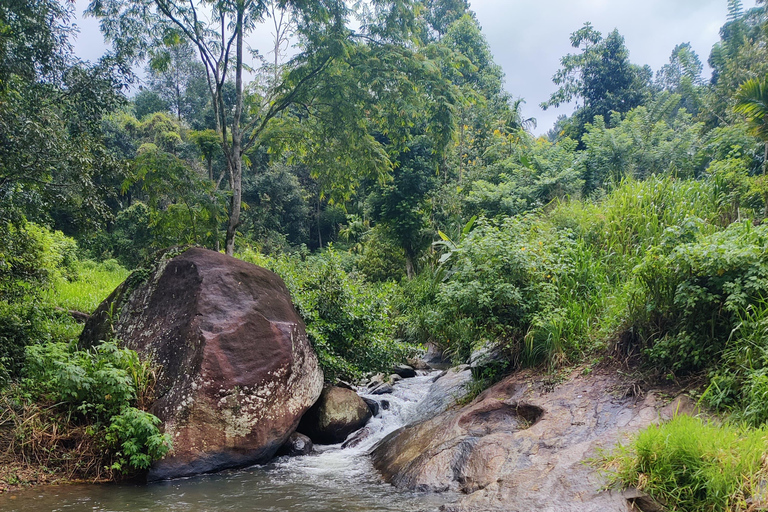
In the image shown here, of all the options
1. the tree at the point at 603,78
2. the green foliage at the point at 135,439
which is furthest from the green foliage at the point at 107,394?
the tree at the point at 603,78

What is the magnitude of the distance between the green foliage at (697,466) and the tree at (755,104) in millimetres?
5700

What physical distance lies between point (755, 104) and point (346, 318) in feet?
24.1

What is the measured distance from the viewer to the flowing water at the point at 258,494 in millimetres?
4598

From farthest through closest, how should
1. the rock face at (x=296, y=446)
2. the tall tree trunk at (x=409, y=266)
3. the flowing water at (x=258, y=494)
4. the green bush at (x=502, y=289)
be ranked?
the tall tree trunk at (x=409, y=266) → the rock face at (x=296, y=446) → the green bush at (x=502, y=289) → the flowing water at (x=258, y=494)

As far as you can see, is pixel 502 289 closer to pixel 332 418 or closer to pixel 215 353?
pixel 332 418

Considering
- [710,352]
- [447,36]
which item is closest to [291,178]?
[447,36]

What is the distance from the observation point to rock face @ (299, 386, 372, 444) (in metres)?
7.30

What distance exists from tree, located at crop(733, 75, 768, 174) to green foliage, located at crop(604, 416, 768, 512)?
5.70 m

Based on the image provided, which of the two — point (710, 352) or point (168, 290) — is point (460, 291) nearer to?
point (710, 352)

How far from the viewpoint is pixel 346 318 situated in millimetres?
8586

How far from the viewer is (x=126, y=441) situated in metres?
5.28

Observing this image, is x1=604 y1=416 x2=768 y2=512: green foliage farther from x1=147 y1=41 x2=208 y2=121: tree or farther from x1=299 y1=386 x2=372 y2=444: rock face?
x1=147 y1=41 x2=208 y2=121: tree

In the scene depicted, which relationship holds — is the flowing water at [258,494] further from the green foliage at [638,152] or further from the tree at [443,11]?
the tree at [443,11]

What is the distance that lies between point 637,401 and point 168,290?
6.14m
